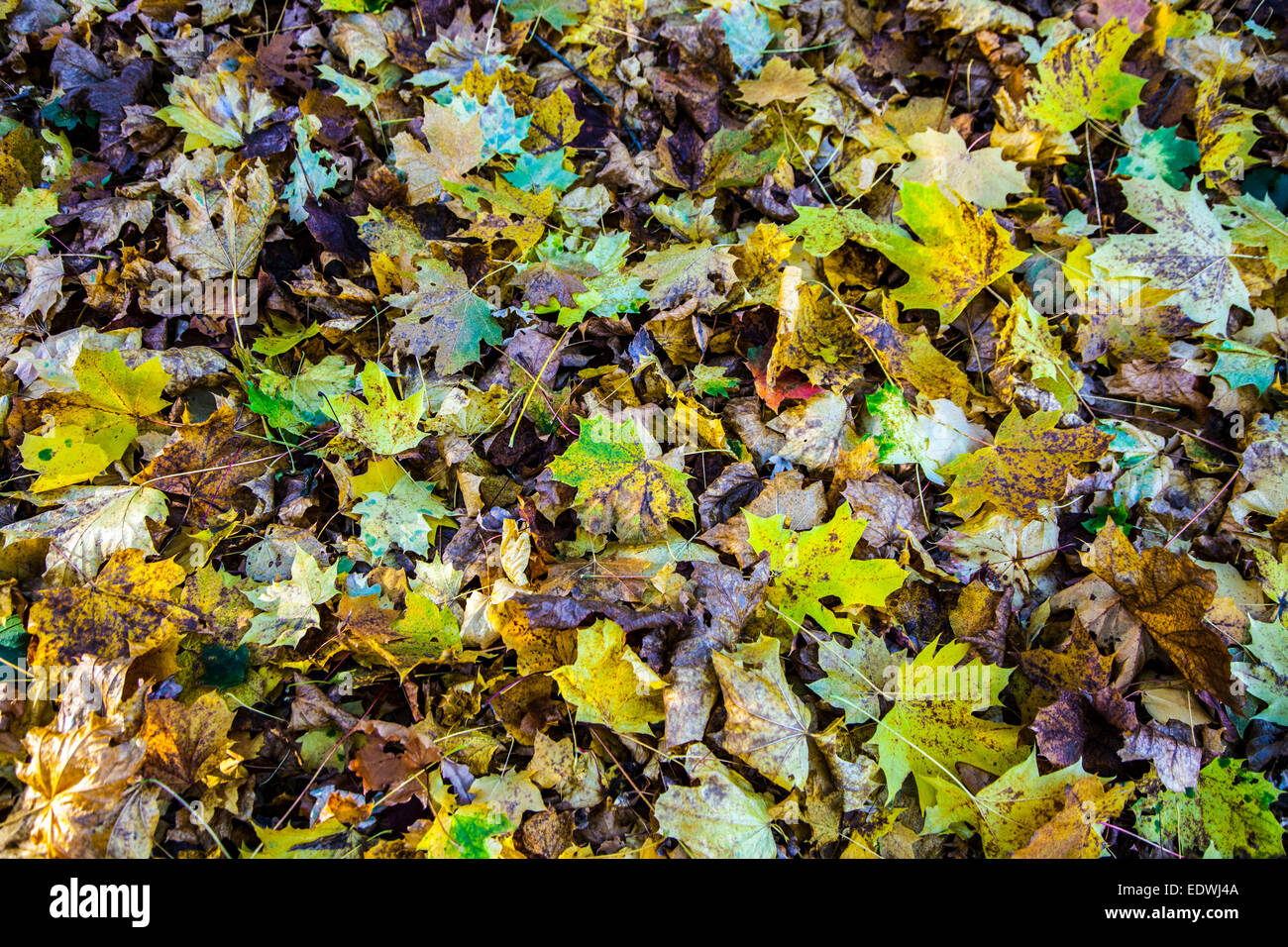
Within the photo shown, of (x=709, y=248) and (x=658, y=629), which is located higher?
(x=709, y=248)

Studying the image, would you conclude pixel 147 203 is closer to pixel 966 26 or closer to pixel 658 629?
pixel 658 629

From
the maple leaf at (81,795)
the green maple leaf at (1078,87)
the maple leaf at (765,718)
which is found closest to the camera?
the maple leaf at (81,795)

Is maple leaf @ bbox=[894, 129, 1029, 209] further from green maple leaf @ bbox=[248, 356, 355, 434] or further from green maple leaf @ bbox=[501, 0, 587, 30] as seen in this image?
green maple leaf @ bbox=[248, 356, 355, 434]

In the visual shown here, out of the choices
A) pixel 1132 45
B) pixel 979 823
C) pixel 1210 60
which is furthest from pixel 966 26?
pixel 979 823

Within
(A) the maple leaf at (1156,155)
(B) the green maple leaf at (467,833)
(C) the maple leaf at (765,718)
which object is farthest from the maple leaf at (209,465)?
(A) the maple leaf at (1156,155)

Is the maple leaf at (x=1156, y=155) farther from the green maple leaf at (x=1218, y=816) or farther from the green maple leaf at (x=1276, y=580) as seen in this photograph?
the green maple leaf at (x=1218, y=816)

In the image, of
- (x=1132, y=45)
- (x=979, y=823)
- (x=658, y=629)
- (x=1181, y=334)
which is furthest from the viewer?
(x=1132, y=45)

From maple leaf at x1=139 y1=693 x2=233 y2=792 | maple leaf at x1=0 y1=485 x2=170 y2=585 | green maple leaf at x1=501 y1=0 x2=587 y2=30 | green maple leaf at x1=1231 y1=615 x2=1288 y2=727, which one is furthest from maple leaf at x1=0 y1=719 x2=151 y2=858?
green maple leaf at x1=1231 y1=615 x2=1288 y2=727
